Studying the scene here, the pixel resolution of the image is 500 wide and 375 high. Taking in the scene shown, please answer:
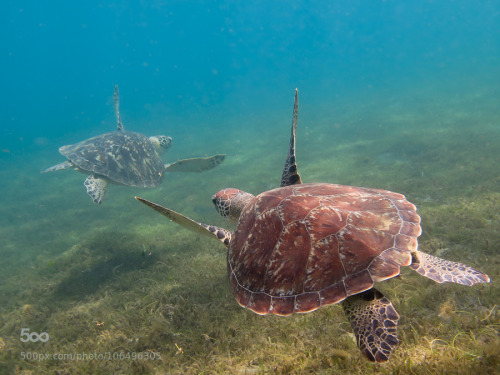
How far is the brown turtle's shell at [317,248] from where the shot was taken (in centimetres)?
213

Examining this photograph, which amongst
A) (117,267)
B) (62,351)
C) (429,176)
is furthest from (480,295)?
(429,176)

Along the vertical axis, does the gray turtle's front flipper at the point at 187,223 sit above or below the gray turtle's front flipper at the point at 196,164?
above

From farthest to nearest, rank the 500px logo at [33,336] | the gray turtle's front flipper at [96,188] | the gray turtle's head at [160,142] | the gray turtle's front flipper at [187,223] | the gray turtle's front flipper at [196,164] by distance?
the gray turtle's head at [160,142] → the gray turtle's front flipper at [196,164] → the gray turtle's front flipper at [96,188] → the 500px logo at [33,336] → the gray turtle's front flipper at [187,223]

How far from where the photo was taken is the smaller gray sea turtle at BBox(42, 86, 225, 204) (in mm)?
7387

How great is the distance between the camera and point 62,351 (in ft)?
11.4

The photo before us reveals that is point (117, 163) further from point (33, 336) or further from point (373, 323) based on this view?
point (373, 323)

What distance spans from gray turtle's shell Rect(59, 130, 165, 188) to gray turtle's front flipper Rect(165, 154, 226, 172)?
517mm

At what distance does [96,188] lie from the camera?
738cm

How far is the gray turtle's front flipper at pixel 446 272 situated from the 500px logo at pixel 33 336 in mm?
5168

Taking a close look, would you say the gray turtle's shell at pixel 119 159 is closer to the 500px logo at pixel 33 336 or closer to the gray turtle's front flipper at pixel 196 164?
the gray turtle's front flipper at pixel 196 164

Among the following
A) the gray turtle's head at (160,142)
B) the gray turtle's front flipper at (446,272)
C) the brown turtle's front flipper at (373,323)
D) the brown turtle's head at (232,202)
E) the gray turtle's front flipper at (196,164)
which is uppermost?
the gray turtle's front flipper at (446,272)

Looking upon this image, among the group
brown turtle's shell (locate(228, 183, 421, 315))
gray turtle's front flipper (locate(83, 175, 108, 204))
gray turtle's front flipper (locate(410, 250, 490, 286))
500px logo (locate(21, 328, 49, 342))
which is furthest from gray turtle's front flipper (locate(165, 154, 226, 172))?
gray turtle's front flipper (locate(410, 250, 490, 286))

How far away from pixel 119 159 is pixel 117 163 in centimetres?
17

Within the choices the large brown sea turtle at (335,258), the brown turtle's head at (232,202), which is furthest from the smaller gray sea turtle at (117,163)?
the large brown sea turtle at (335,258)
